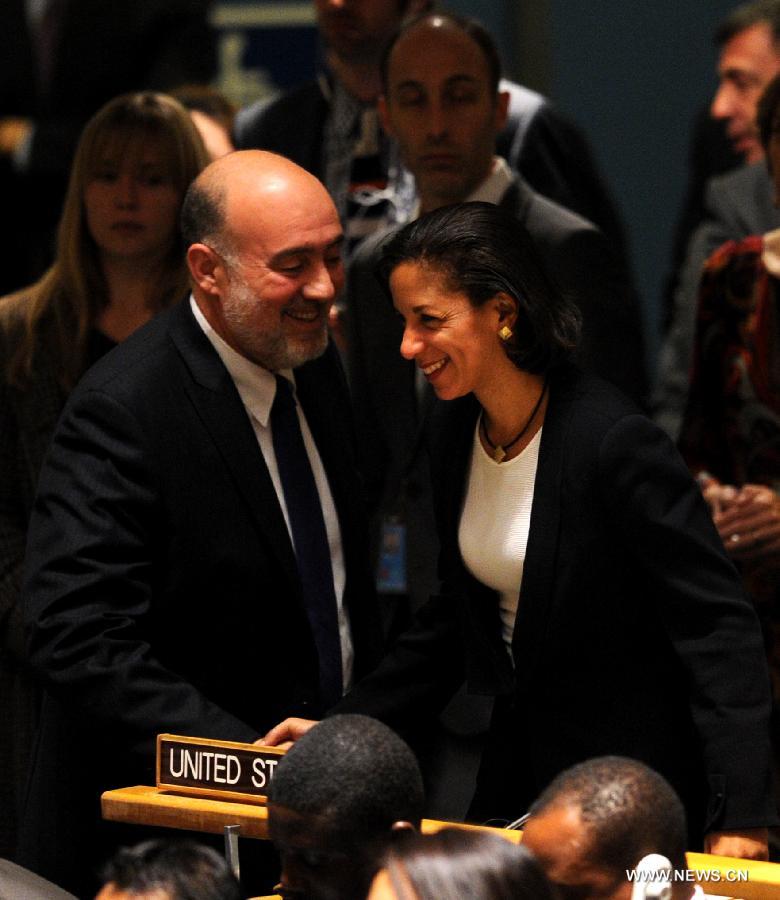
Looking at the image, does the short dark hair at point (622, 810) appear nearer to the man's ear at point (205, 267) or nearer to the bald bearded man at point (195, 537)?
the bald bearded man at point (195, 537)

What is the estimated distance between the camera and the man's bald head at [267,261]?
3305 millimetres

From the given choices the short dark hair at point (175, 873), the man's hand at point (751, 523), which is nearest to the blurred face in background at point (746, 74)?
the man's hand at point (751, 523)

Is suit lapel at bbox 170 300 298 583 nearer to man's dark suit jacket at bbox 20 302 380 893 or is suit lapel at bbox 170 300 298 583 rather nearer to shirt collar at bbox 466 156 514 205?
man's dark suit jacket at bbox 20 302 380 893

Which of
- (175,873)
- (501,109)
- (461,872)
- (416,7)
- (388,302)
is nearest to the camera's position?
(461,872)

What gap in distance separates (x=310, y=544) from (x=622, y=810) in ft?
4.21

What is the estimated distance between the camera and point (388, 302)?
4.11m

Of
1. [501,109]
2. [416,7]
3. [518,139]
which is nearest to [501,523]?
[501,109]

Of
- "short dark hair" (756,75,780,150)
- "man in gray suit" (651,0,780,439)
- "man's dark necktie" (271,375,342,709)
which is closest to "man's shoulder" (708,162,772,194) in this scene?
"man in gray suit" (651,0,780,439)

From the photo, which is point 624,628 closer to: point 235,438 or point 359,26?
point 235,438

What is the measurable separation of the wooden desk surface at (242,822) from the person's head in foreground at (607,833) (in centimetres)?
11

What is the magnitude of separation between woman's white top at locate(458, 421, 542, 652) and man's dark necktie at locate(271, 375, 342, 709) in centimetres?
35

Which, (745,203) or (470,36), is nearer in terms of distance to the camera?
(470,36)

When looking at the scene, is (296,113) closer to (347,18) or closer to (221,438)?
(347,18)

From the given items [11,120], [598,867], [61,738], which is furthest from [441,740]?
[11,120]
